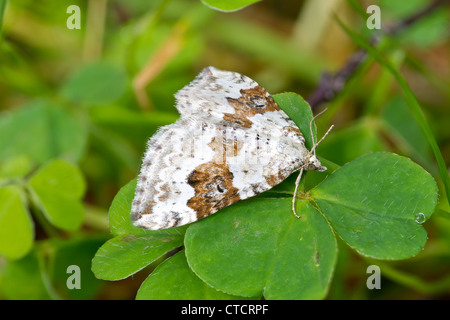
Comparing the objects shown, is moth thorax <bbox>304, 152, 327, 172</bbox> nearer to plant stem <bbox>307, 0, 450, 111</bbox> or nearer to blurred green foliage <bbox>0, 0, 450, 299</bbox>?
blurred green foliage <bbox>0, 0, 450, 299</bbox>

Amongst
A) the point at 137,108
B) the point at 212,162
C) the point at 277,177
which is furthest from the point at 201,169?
the point at 137,108

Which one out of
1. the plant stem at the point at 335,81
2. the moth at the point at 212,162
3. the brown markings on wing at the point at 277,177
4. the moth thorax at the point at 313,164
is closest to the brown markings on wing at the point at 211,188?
the moth at the point at 212,162

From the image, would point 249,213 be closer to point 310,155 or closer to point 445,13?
point 310,155

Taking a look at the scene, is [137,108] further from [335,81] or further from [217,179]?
[217,179]

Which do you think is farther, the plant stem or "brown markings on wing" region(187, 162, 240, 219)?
the plant stem

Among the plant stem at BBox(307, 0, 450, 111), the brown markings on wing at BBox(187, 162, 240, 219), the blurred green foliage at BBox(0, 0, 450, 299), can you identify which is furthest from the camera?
the plant stem at BBox(307, 0, 450, 111)

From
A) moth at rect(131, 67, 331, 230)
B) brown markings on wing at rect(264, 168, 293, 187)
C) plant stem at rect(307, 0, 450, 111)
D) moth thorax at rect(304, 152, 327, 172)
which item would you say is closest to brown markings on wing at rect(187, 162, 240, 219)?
moth at rect(131, 67, 331, 230)

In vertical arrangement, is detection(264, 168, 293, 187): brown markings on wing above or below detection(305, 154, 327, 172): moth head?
below
